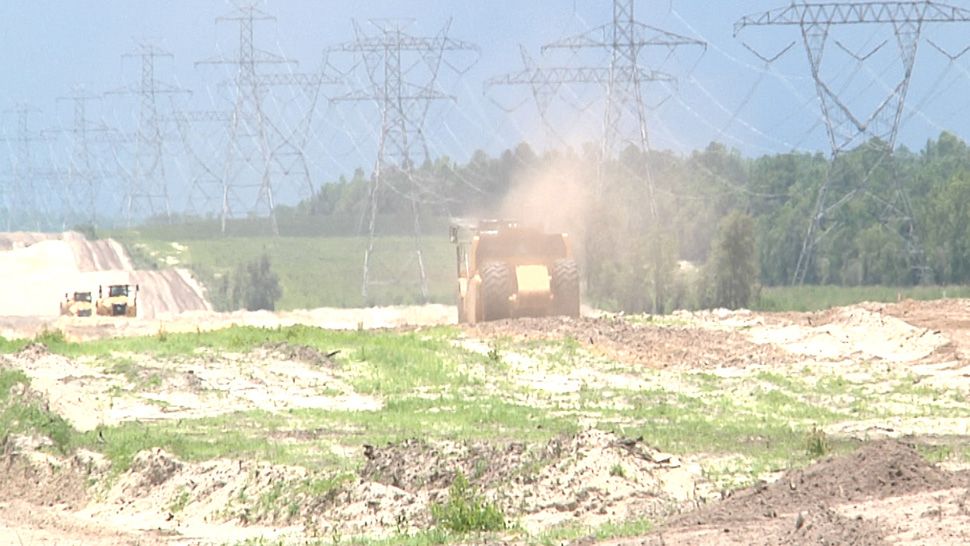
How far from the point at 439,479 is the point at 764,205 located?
84.3m

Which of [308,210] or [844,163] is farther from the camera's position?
[308,210]

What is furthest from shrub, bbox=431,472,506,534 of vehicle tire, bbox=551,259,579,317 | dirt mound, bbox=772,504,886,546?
vehicle tire, bbox=551,259,579,317

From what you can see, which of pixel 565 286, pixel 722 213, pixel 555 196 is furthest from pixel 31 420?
pixel 722 213

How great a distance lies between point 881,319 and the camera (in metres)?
46.0

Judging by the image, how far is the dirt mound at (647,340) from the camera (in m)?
40.9

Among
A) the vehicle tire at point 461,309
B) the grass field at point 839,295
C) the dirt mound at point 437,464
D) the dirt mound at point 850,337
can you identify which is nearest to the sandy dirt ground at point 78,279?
the vehicle tire at point 461,309

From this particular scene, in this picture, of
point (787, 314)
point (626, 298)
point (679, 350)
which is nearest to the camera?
point (679, 350)

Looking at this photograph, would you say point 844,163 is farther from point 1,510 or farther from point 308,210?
point 1,510

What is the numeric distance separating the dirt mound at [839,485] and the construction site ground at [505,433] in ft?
0.12

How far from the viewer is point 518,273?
168 feet

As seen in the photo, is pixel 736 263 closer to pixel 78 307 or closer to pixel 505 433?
pixel 78 307

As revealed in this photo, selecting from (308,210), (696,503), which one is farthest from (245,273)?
(696,503)

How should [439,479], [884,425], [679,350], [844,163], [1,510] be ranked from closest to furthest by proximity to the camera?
[439,479] < [1,510] < [884,425] < [679,350] < [844,163]

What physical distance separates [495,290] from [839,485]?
33.5 metres
